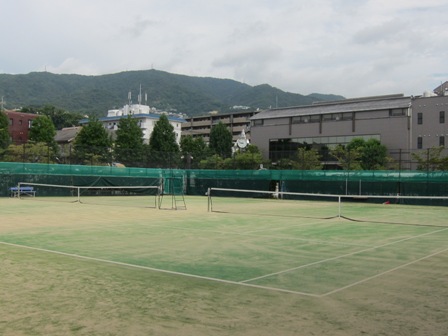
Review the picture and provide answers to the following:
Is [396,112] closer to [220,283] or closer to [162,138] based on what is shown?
[162,138]

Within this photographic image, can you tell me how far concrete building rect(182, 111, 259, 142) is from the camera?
126m

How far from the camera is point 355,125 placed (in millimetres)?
73062

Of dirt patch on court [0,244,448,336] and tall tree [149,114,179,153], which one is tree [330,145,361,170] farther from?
dirt patch on court [0,244,448,336]

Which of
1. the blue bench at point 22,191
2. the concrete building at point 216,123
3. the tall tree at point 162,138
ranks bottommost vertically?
the blue bench at point 22,191

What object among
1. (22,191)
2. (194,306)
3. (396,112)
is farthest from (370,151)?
(194,306)

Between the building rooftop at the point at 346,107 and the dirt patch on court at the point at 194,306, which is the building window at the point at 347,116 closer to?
the building rooftop at the point at 346,107

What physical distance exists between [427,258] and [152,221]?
30.1ft

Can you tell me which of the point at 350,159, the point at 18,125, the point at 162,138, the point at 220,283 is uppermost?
the point at 18,125

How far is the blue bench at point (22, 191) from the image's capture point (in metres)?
30.8

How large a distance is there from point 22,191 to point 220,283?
91.0 feet

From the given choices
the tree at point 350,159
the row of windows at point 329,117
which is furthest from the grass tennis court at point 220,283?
the row of windows at point 329,117

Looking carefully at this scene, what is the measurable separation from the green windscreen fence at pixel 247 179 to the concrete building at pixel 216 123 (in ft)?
271

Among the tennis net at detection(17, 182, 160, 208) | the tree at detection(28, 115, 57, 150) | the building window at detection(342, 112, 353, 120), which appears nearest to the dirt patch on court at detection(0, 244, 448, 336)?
the tennis net at detection(17, 182, 160, 208)

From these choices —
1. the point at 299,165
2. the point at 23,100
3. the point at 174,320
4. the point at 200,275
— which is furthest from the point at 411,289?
the point at 23,100
